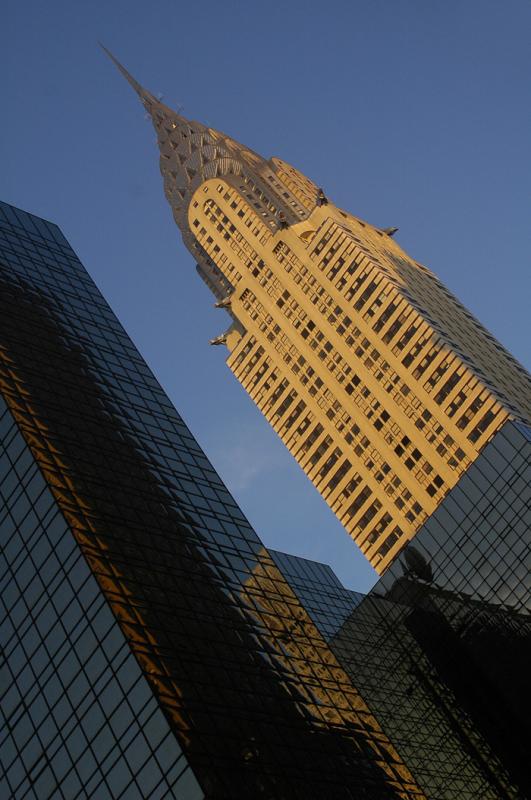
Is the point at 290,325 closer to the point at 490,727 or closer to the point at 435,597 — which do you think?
the point at 435,597

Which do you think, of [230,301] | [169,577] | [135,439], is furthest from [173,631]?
[230,301]

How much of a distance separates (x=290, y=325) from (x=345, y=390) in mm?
14564

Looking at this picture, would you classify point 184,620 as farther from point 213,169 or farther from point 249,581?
point 213,169

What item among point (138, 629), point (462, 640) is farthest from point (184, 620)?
point (462, 640)

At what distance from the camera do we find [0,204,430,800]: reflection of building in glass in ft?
183

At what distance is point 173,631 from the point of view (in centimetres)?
6144

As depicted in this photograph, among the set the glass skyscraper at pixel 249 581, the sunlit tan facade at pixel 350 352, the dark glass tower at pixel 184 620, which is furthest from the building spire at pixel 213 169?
the dark glass tower at pixel 184 620

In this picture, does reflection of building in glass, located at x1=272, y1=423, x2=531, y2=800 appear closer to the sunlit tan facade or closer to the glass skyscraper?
the glass skyscraper

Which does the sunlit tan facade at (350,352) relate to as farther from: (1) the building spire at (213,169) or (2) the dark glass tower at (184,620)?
(2) the dark glass tower at (184,620)

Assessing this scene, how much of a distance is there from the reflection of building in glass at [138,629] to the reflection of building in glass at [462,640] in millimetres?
24581

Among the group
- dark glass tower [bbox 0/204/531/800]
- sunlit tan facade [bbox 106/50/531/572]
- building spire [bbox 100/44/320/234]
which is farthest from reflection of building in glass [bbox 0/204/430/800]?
building spire [bbox 100/44/320/234]

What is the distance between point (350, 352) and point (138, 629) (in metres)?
83.8

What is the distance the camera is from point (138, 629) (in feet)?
195

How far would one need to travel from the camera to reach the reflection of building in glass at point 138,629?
2197 inches
